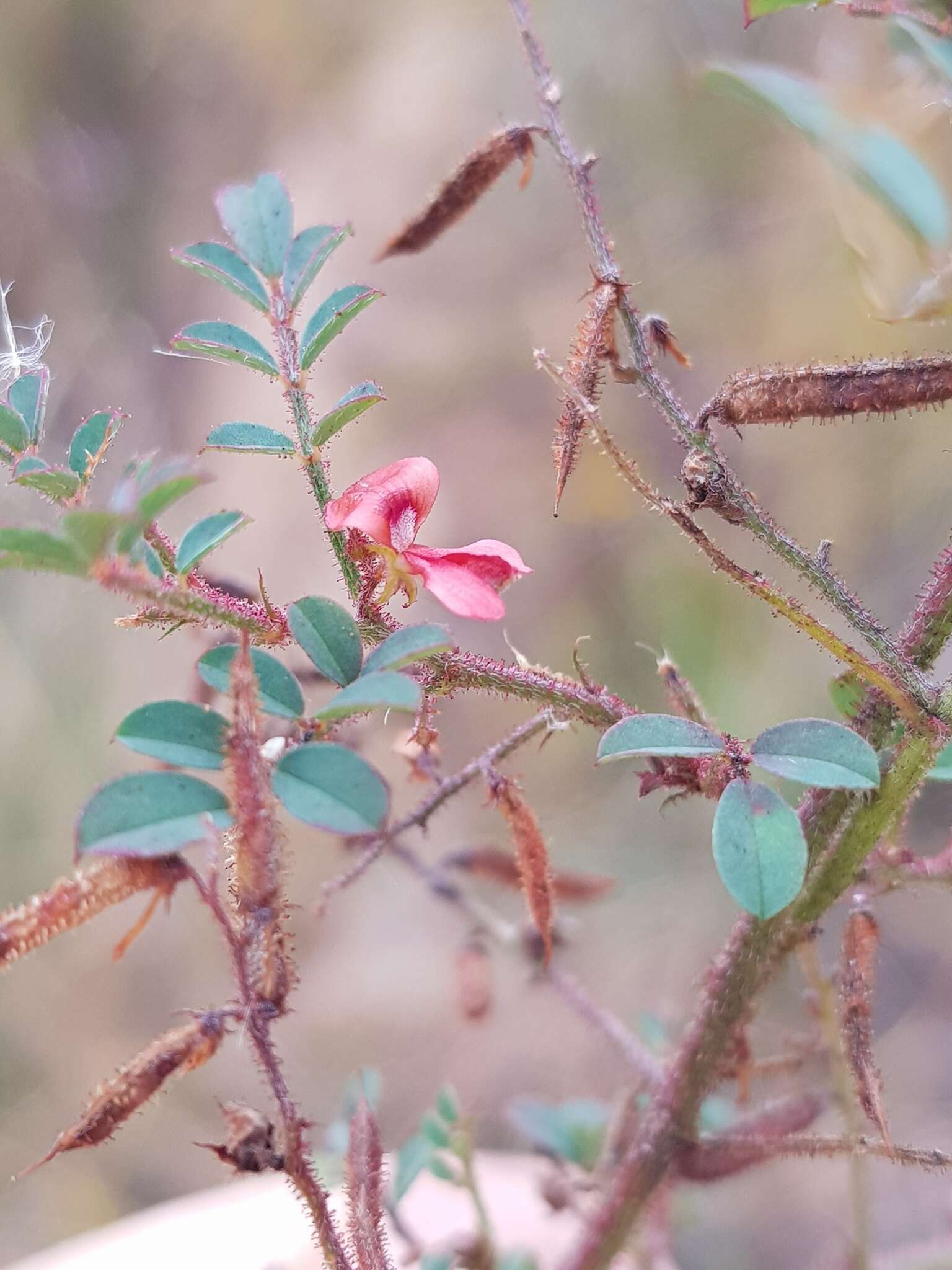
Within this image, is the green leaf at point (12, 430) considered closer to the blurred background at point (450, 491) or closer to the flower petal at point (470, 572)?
the flower petal at point (470, 572)

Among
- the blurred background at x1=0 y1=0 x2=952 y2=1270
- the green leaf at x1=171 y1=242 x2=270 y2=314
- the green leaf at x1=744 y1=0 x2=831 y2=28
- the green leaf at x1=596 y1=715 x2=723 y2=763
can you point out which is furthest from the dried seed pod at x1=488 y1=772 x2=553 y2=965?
the blurred background at x1=0 y1=0 x2=952 y2=1270

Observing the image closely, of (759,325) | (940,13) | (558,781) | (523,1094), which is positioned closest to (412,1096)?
(523,1094)

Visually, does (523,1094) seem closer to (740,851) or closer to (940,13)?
(740,851)

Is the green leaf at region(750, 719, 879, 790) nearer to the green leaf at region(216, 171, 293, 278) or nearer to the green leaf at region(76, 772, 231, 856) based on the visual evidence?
the green leaf at region(76, 772, 231, 856)

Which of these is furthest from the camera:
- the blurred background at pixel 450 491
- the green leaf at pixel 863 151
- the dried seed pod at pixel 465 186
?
the blurred background at pixel 450 491

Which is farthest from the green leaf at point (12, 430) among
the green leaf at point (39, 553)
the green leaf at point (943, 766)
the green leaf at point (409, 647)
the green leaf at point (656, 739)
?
the green leaf at point (943, 766)
